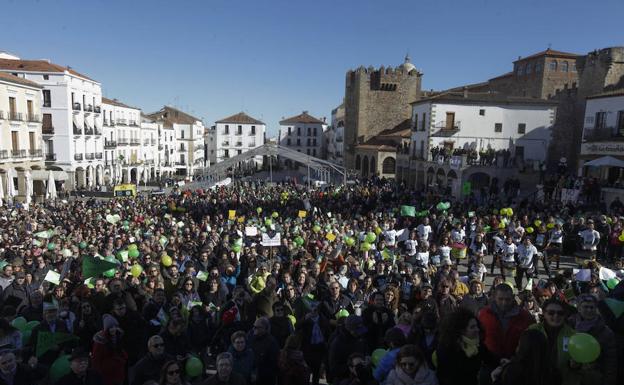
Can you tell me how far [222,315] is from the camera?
6.04m

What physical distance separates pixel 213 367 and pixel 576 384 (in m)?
4.92

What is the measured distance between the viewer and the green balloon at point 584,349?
129 inches

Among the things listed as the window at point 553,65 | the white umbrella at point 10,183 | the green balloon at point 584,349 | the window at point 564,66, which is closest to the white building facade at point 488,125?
the window at point 553,65

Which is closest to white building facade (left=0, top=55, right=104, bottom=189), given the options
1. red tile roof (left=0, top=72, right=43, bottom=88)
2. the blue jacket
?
red tile roof (left=0, top=72, right=43, bottom=88)

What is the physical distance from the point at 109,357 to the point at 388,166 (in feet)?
133

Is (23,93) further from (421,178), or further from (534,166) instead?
(534,166)

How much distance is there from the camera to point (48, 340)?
5.23 metres

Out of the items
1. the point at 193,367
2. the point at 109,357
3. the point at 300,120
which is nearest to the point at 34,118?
A: the point at 109,357

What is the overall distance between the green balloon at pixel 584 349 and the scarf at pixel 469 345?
0.71 metres

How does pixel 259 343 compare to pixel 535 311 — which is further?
pixel 535 311

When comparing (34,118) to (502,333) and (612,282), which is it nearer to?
(612,282)

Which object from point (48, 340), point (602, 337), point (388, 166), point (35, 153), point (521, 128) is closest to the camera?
point (602, 337)

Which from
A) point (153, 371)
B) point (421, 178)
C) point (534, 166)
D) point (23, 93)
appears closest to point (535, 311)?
point (153, 371)

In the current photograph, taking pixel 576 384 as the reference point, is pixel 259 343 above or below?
below
